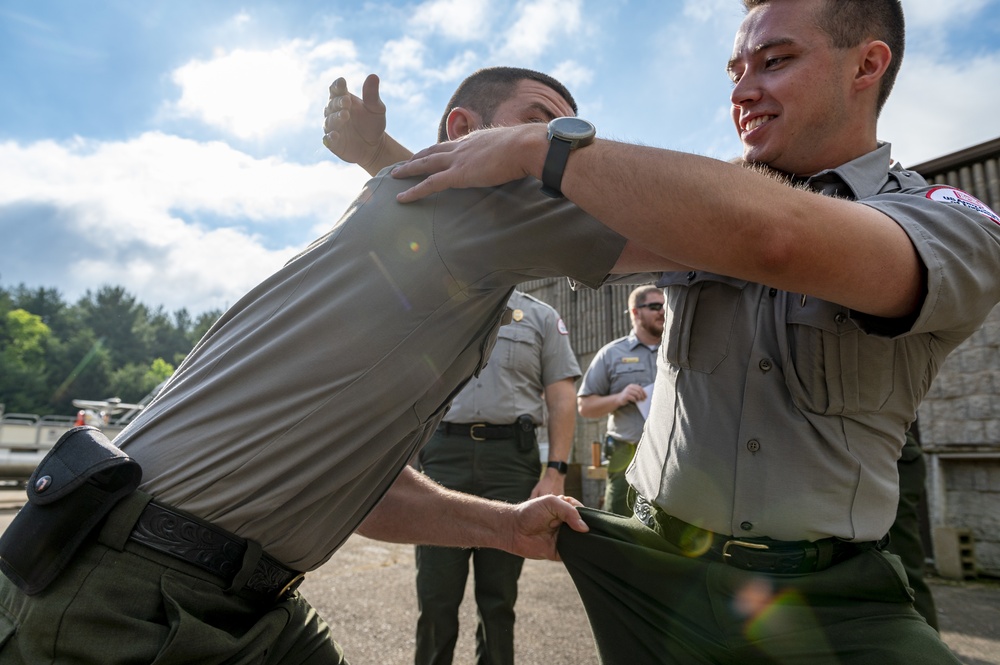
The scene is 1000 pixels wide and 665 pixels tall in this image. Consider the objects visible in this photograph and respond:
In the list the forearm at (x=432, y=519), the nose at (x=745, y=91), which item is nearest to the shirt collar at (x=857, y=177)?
the nose at (x=745, y=91)

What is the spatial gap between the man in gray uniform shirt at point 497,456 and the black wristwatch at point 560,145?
2.54 meters

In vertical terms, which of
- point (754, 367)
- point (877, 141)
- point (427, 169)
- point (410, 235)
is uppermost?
point (877, 141)

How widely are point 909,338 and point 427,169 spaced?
112 centimetres

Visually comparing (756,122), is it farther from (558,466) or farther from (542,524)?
(558,466)

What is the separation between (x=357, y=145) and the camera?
2.21 metres

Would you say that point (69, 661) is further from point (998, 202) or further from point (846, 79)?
point (998, 202)

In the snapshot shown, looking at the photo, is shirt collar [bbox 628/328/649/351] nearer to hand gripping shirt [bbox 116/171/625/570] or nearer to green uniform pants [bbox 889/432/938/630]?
green uniform pants [bbox 889/432/938/630]

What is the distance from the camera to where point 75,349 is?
58.0 m

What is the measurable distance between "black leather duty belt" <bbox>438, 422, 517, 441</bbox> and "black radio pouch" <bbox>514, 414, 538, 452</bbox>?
8 centimetres

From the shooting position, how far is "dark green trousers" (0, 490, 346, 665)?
1.21 metres

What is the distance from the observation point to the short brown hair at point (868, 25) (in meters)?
1.71

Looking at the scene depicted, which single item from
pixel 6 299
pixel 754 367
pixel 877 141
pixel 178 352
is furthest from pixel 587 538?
pixel 178 352

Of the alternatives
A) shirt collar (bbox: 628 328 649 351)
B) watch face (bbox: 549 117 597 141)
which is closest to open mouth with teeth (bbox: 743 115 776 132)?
watch face (bbox: 549 117 597 141)

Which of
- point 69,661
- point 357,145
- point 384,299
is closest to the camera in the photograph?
point 69,661
